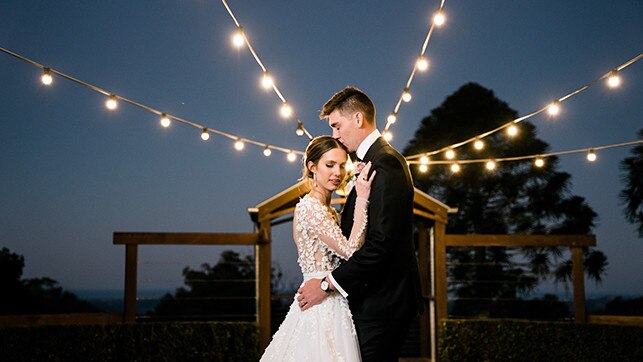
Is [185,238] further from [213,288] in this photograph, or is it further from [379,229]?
[379,229]

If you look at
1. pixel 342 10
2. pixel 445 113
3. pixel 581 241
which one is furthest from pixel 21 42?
pixel 581 241

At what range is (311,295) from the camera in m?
2.95

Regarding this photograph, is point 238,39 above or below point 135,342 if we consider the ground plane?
above

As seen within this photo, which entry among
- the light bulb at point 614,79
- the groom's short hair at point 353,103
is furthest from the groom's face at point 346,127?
the light bulb at point 614,79

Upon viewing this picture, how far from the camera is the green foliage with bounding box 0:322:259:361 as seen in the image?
6457mm

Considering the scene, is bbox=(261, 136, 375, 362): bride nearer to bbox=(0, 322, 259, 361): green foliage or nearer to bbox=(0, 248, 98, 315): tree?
bbox=(0, 322, 259, 361): green foliage

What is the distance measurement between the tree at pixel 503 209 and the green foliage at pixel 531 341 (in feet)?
21.1

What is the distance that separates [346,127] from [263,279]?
16.4ft

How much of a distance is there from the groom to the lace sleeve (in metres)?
0.04

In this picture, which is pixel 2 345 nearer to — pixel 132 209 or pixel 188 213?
pixel 188 213

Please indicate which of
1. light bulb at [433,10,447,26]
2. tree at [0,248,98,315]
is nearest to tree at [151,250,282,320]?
A: tree at [0,248,98,315]

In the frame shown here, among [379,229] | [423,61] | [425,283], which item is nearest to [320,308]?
[379,229]

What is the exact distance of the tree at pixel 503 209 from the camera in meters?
14.5

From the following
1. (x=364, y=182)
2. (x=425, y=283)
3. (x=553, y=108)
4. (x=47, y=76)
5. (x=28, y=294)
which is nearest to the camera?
(x=364, y=182)
